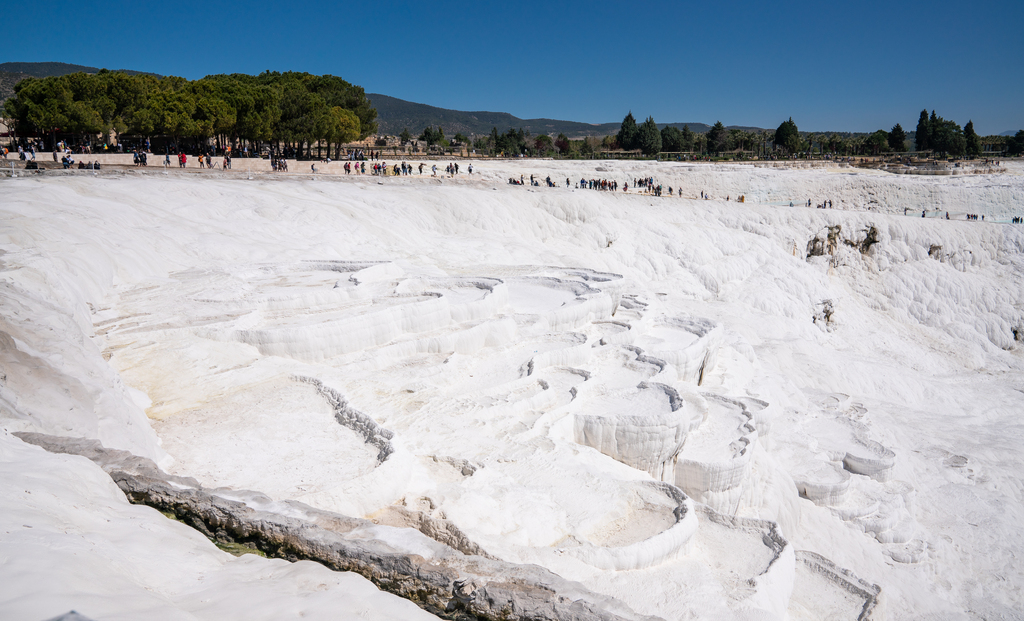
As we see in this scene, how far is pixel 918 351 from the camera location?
21.6 m

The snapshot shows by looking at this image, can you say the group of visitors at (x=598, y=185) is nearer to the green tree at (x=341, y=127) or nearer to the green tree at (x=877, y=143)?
the green tree at (x=341, y=127)

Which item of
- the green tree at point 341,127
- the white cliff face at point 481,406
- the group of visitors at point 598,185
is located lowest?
the white cliff face at point 481,406

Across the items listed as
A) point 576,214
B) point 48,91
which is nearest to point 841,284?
point 576,214

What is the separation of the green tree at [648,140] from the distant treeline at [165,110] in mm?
30798

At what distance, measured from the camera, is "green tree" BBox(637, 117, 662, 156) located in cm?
5525

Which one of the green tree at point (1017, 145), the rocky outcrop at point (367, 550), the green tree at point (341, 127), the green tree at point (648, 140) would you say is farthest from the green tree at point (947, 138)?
the rocky outcrop at point (367, 550)

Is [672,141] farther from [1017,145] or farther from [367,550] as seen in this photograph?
[367,550]

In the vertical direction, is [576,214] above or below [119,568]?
above

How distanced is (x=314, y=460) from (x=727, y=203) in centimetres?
2512

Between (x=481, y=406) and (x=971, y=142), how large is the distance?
66.9 m

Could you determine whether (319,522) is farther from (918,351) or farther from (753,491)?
(918,351)

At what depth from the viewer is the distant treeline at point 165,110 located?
25.1 metres

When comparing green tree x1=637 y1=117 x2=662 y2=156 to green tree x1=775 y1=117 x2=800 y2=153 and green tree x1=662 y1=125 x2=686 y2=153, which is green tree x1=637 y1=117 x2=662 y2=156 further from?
green tree x1=775 y1=117 x2=800 y2=153

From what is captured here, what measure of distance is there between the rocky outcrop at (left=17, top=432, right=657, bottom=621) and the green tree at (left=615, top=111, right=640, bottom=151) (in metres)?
55.6
